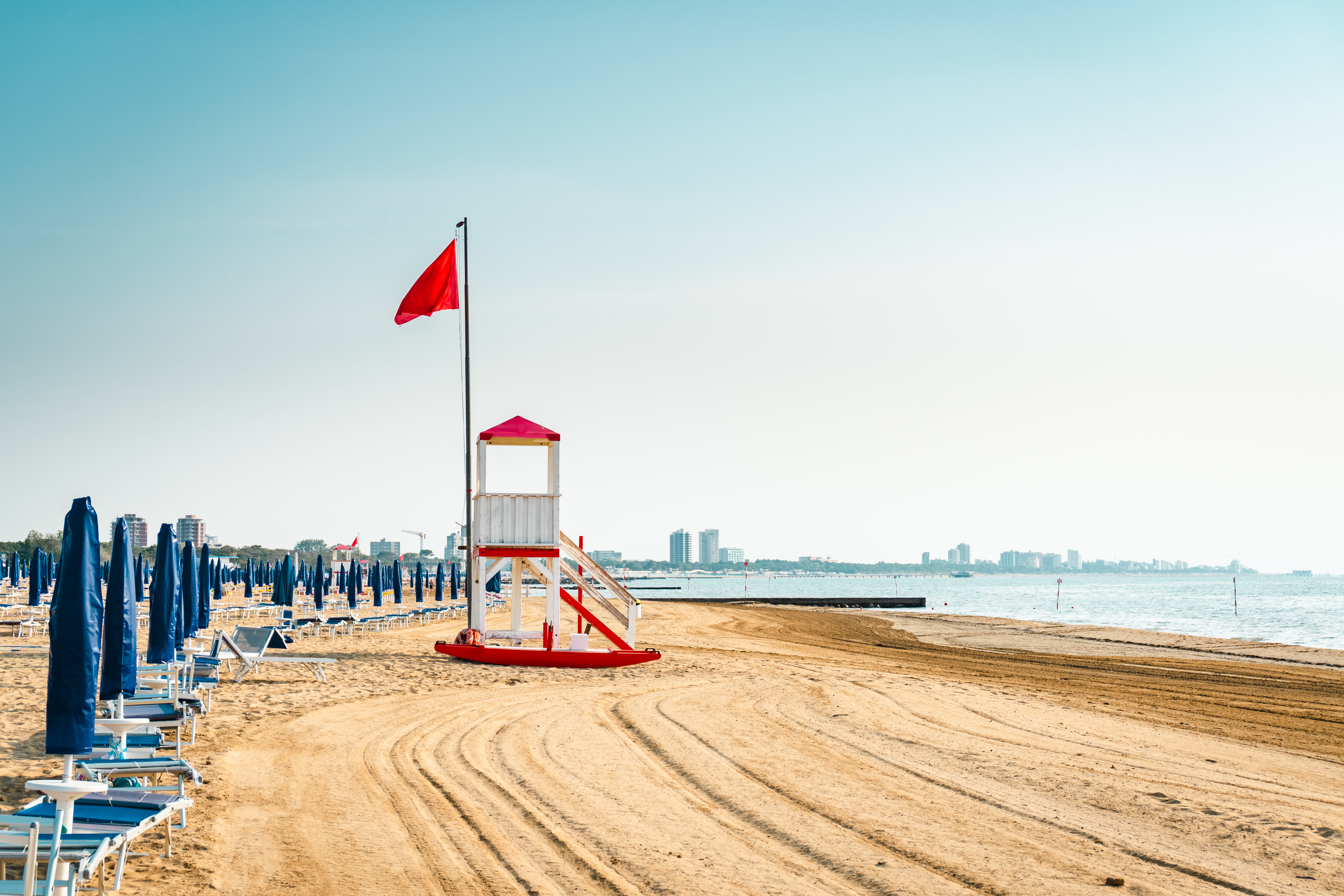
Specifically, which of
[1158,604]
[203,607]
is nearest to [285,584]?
[203,607]

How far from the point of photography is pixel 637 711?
469 inches

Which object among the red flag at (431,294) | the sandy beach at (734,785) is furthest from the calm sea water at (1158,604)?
the red flag at (431,294)

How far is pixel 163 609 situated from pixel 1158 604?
72.4 metres

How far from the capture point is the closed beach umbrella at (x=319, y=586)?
3159 cm

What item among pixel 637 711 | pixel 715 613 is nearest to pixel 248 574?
pixel 715 613

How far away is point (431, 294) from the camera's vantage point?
19609 millimetres

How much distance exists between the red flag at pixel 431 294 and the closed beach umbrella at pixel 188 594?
719 cm

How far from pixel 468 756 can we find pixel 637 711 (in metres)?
3.19

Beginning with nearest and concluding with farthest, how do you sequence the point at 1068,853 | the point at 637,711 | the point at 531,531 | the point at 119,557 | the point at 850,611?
the point at 1068,853, the point at 119,557, the point at 637,711, the point at 531,531, the point at 850,611

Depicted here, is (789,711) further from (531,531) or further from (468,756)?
(531,531)

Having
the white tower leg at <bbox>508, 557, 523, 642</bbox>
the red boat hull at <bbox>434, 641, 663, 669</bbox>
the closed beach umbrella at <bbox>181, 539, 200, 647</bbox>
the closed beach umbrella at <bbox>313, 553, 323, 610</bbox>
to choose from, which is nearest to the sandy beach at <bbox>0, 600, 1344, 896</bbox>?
the red boat hull at <bbox>434, 641, 663, 669</bbox>

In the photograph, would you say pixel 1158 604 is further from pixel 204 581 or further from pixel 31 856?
pixel 31 856

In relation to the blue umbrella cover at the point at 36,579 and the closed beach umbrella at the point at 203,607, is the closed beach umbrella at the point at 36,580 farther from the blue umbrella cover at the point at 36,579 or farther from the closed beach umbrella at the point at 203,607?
the closed beach umbrella at the point at 203,607

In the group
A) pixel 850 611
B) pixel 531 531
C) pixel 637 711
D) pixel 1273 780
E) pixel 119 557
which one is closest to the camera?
pixel 119 557
